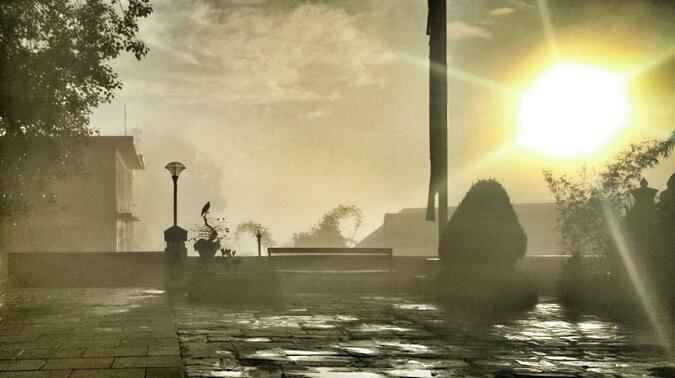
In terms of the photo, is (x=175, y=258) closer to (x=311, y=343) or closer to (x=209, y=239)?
(x=209, y=239)

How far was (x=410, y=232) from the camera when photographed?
64.0 metres

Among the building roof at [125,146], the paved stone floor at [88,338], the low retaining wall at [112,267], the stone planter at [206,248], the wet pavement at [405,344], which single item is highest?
the building roof at [125,146]

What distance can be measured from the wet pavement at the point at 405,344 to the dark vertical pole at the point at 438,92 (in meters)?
4.94

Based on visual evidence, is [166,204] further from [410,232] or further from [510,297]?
[510,297]

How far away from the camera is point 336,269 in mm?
16719

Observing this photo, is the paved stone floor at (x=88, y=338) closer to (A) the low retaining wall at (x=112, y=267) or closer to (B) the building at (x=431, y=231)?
(A) the low retaining wall at (x=112, y=267)

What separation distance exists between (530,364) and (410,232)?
2288 inches

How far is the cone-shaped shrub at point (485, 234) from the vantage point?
13.3 m

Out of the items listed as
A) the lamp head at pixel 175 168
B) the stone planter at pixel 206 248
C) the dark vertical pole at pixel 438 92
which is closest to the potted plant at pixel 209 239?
the stone planter at pixel 206 248

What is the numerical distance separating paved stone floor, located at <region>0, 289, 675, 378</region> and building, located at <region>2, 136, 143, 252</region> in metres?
24.5

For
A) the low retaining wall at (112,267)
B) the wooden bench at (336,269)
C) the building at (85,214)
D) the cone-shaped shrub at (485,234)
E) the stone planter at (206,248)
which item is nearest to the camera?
the cone-shaped shrub at (485,234)

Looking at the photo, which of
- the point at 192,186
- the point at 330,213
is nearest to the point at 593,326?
the point at 330,213

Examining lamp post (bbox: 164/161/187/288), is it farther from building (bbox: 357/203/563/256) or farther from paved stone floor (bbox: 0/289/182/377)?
building (bbox: 357/203/563/256)

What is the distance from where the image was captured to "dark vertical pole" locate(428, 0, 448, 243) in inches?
593
